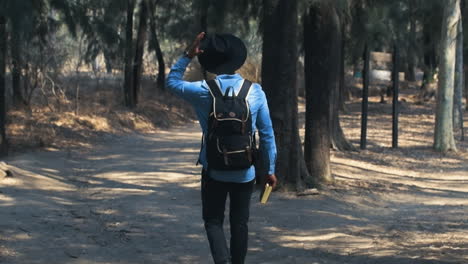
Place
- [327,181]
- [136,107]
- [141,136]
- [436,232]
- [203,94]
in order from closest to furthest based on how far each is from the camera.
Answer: [203,94], [436,232], [327,181], [141,136], [136,107]

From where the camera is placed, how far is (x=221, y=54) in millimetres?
5062

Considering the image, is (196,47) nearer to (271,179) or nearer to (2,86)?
(271,179)

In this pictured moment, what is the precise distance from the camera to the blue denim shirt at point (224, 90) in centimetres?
495

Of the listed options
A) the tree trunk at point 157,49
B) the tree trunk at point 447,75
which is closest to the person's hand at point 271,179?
the tree trunk at point 447,75

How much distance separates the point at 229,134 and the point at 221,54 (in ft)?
1.89

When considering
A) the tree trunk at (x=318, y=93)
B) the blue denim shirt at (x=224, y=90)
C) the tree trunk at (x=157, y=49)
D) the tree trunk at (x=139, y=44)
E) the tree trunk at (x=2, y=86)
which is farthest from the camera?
the tree trunk at (x=157, y=49)

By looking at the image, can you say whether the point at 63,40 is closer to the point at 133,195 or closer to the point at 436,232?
the point at 133,195

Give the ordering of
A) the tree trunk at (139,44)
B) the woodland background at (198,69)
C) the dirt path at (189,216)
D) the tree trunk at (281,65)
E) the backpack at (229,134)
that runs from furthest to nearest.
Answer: the tree trunk at (139,44) → the woodland background at (198,69) → the tree trunk at (281,65) → the dirt path at (189,216) → the backpack at (229,134)

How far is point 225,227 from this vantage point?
8.28 metres

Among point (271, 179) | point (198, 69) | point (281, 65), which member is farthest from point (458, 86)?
point (271, 179)

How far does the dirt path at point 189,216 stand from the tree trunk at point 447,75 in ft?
9.62

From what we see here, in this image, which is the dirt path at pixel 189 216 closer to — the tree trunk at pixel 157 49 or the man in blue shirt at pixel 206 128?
the man in blue shirt at pixel 206 128

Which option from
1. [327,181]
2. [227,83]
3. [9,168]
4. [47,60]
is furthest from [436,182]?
[47,60]

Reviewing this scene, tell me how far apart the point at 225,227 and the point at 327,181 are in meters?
3.63
